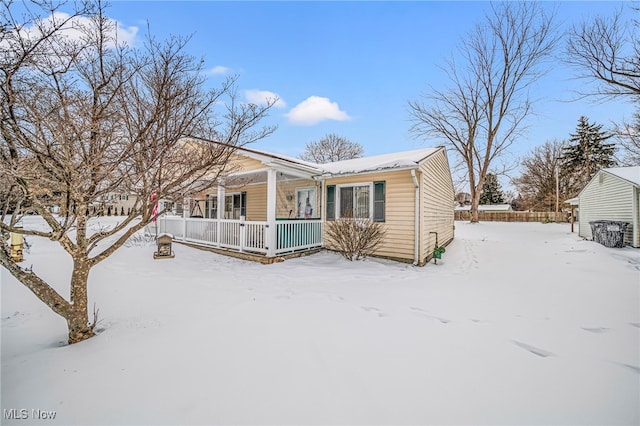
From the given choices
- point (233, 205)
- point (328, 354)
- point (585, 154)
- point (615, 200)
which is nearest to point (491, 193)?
point (585, 154)

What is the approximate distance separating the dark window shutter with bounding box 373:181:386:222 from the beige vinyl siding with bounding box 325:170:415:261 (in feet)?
0.33

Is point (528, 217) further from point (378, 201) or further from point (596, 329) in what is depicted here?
point (596, 329)

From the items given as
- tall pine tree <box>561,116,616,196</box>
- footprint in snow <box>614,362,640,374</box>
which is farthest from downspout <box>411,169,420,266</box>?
tall pine tree <box>561,116,616,196</box>

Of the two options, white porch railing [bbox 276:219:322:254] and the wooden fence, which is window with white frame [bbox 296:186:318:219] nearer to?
white porch railing [bbox 276:219:322:254]

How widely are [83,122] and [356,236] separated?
6.13m

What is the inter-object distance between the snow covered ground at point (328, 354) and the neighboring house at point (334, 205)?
238 centimetres

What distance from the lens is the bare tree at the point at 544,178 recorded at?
93.8ft

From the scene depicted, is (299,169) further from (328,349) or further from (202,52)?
(328,349)

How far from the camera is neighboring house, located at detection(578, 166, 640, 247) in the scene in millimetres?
9680

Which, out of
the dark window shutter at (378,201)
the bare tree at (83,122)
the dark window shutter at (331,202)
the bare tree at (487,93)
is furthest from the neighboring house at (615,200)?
the bare tree at (83,122)

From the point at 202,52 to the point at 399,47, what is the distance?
9.20m

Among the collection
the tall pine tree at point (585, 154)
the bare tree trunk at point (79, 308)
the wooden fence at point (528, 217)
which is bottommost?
the bare tree trunk at point (79, 308)

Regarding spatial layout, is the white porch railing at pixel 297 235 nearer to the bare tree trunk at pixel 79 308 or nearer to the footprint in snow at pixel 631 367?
the bare tree trunk at pixel 79 308
